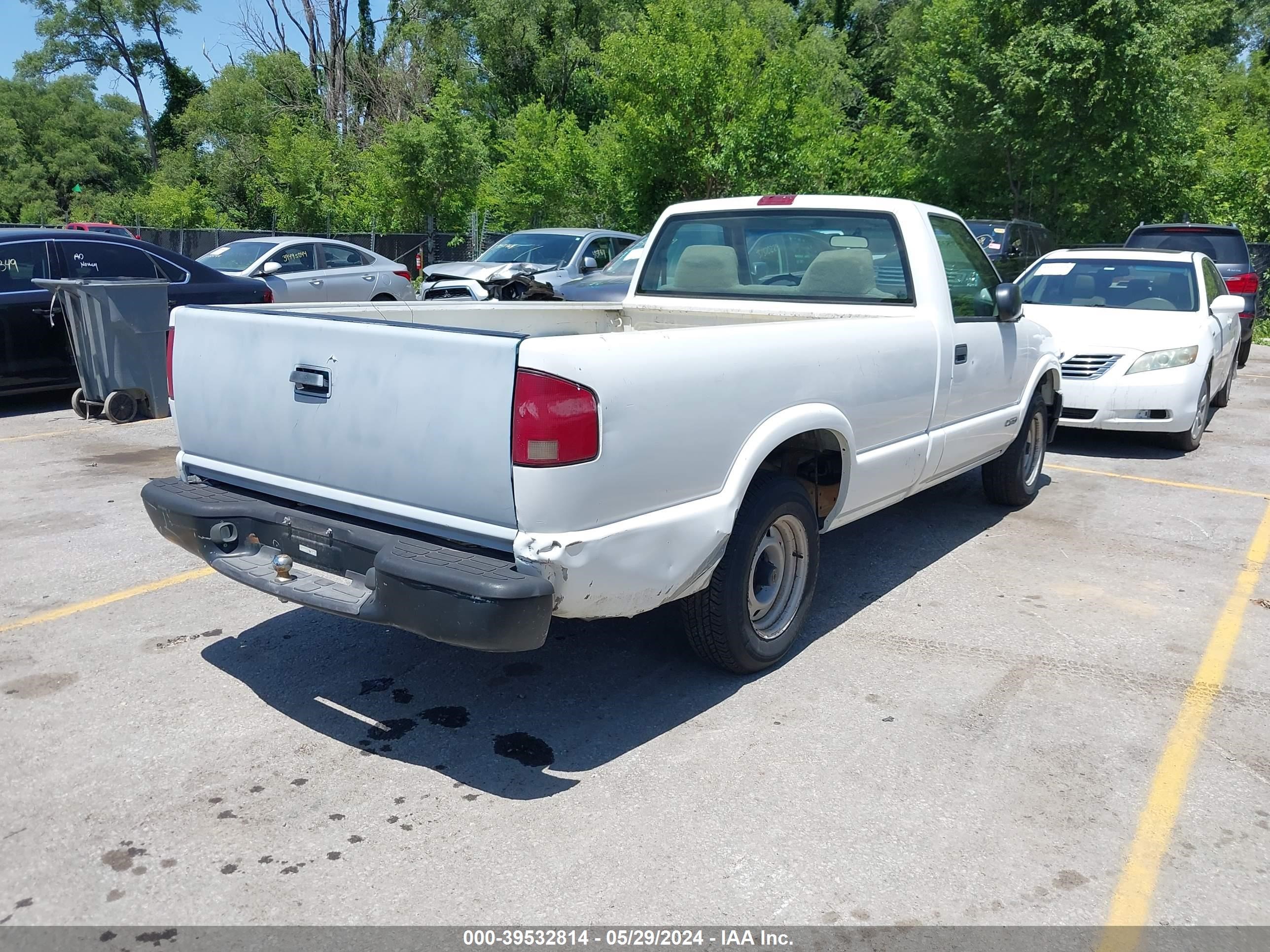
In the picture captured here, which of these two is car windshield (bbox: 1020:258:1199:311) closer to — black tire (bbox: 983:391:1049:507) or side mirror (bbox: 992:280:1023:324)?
black tire (bbox: 983:391:1049:507)

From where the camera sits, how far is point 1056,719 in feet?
13.4

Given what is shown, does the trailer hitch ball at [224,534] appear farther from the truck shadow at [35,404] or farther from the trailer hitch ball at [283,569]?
the truck shadow at [35,404]

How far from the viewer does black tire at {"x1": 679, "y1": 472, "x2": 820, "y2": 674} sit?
159 inches

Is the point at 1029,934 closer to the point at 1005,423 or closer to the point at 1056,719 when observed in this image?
the point at 1056,719

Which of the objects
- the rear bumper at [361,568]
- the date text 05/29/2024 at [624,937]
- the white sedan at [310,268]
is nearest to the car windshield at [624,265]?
the white sedan at [310,268]

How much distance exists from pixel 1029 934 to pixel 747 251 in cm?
387

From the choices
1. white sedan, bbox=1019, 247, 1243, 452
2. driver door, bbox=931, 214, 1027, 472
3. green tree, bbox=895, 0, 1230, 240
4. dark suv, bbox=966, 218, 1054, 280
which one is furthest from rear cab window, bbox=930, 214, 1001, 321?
green tree, bbox=895, 0, 1230, 240

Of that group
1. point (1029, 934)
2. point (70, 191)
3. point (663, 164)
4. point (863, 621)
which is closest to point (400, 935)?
point (1029, 934)

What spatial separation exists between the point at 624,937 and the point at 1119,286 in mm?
9017

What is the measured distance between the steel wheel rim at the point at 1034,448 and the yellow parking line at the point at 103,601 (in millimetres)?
5136

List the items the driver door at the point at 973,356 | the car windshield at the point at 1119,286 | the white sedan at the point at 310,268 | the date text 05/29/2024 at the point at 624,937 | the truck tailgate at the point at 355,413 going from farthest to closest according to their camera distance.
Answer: the white sedan at the point at 310,268 → the car windshield at the point at 1119,286 → the driver door at the point at 973,356 → the truck tailgate at the point at 355,413 → the date text 05/29/2024 at the point at 624,937

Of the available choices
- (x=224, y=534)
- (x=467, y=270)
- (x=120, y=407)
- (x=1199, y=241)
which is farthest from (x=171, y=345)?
(x=1199, y=241)

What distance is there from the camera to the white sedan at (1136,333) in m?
8.79

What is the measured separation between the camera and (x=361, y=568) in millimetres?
3592
